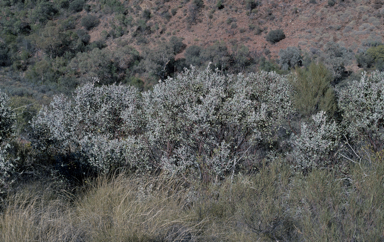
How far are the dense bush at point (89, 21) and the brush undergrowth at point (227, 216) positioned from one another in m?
39.7

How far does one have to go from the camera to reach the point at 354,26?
2652cm

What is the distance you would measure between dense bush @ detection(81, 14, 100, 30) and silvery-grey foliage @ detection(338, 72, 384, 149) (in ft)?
127

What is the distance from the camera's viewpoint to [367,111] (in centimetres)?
545

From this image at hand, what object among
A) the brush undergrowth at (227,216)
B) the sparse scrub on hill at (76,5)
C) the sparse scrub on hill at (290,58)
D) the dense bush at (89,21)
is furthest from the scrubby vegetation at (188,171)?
the sparse scrub on hill at (76,5)

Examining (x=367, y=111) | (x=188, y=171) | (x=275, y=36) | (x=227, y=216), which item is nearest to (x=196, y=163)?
(x=188, y=171)

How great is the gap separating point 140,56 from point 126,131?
90.8 feet

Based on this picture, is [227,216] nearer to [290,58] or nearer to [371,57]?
[371,57]

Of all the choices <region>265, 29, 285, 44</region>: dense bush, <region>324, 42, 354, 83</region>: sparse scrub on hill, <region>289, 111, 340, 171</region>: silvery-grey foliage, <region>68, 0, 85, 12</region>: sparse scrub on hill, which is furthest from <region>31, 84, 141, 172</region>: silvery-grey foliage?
<region>68, 0, 85, 12</region>: sparse scrub on hill

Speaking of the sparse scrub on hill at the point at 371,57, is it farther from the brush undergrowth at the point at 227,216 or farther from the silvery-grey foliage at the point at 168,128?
the brush undergrowth at the point at 227,216

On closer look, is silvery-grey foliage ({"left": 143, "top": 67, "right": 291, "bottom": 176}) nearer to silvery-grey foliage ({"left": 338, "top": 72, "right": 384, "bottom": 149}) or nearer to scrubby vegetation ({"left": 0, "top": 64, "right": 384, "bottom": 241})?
scrubby vegetation ({"left": 0, "top": 64, "right": 384, "bottom": 241})

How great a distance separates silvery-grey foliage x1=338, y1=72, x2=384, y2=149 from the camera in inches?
202

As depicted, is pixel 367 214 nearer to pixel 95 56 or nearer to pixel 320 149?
pixel 320 149

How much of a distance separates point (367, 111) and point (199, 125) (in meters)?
3.41

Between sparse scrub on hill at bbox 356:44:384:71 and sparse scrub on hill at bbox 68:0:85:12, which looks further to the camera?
sparse scrub on hill at bbox 68:0:85:12
